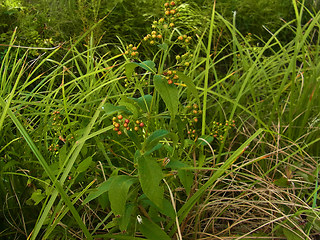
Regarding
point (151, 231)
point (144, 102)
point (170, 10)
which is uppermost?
point (170, 10)

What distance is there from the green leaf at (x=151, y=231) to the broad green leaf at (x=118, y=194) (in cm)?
15

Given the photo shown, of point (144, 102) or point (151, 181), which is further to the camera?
point (144, 102)

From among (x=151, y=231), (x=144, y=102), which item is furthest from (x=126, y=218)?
(x=144, y=102)

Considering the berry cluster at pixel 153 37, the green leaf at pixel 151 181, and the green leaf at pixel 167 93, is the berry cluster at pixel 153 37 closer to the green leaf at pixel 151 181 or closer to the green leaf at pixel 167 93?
the green leaf at pixel 167 93

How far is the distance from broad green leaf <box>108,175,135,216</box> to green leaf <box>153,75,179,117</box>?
241 millimetres

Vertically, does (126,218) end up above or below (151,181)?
below

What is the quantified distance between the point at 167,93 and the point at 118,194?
0.31 m

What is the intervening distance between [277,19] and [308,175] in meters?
2.61

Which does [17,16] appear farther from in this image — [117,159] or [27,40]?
[117,159]

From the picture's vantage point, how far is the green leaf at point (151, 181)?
3.65ft

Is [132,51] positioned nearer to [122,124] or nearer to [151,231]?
[122,124]

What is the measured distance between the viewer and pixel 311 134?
2037 millimetres

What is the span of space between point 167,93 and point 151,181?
245mm

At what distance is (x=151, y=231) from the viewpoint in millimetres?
1255
